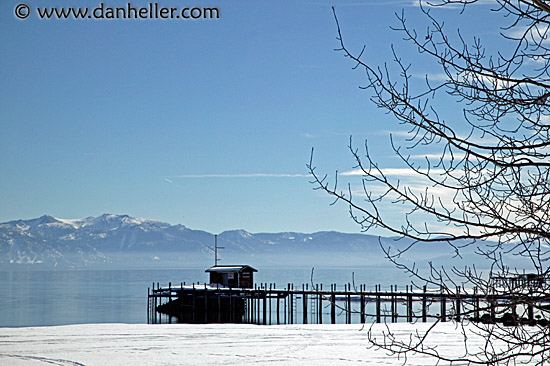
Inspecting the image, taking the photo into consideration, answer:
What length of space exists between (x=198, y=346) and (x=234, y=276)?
5356 cm

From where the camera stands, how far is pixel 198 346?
65.4 ft

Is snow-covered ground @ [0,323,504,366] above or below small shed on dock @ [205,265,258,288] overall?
above

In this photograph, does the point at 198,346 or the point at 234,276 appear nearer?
the point at 198,346

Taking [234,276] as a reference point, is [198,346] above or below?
above

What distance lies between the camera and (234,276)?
73.2m

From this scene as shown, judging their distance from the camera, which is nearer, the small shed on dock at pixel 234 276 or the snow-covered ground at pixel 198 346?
the snow-covered ground at pixel 198 346

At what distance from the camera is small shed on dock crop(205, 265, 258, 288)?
7300 cm

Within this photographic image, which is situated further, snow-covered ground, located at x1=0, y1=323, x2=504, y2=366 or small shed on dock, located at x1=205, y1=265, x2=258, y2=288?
small shed on dock, located at x1=205, y1=265, x2=258, y2=288

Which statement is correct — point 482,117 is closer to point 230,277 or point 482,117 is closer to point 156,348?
point 156,348

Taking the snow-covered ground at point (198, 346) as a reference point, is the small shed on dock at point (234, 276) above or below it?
below

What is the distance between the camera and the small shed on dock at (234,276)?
73.0 metres

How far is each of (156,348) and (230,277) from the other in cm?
5444

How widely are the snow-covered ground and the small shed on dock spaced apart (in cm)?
4651

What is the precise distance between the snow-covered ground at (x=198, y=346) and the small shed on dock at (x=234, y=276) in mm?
46512
